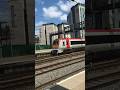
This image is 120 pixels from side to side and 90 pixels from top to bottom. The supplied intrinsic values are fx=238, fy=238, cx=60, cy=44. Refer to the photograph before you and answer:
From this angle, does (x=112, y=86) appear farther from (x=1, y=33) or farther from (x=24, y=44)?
(x=1, y=33)

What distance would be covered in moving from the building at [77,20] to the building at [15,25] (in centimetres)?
52

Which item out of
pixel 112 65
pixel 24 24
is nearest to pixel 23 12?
pixel 24 24

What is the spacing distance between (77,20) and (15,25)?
822mm

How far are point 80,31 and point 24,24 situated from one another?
719mm

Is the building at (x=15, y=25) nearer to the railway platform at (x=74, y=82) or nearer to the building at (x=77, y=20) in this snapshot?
the building at (x=77, y=20)

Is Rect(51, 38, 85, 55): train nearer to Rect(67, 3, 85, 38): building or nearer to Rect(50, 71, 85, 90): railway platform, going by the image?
Rect(67, 3, 85, 38): building

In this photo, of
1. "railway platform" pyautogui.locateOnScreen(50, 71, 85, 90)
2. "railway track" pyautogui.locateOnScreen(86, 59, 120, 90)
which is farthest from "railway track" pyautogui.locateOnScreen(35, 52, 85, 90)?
"railway track" pyautogui.locateOnScreen(86, 59, 120, 90)

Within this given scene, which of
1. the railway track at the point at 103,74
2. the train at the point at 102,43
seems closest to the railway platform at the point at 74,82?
the railway track at the point at 103,74

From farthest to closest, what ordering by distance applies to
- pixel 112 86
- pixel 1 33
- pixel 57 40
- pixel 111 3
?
pixel 112 86
pixel 111 3
pixel 57 40
pixel 1 33

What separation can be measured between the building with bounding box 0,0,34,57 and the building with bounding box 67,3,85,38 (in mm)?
520

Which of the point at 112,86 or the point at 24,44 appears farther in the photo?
the point at 112,86

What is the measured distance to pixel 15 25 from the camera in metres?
2.52

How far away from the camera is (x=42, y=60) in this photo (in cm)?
282

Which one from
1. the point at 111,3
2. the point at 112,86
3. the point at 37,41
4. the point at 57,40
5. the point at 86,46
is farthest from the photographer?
the point at 112,86
